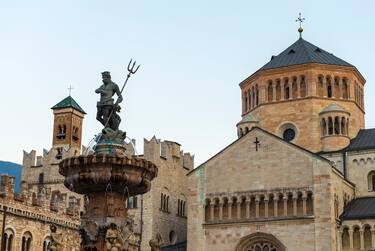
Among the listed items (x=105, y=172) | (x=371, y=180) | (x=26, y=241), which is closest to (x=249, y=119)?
(x=371, y=180)

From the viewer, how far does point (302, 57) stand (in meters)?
56.2

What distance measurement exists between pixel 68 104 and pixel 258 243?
27.7 m

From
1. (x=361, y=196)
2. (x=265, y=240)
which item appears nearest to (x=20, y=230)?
(x=265, y=240)

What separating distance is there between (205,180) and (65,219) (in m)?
10.5

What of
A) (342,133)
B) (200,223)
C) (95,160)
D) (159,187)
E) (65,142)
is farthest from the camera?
(65,142)

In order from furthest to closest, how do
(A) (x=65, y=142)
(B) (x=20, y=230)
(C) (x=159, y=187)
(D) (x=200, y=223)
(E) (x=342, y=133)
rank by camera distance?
(A) (x=65, y=142) < (C) (x=159, y=187) < (E) (x=342, y=133) < (D) (x=200, y=223) < (B) (x=20, y=230)

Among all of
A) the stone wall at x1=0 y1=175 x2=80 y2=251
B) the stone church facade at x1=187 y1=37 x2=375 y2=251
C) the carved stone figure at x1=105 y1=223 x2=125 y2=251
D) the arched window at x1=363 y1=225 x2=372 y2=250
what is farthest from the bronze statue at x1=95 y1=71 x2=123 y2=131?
the arched window at x1=363 y1=225 x2=372 y2=250

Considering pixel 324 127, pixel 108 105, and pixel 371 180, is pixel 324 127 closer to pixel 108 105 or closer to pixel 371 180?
pixel 371 180

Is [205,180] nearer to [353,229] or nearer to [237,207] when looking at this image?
[237,207]

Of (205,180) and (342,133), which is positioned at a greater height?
(342,133)

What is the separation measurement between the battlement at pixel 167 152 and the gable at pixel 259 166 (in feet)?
25.7

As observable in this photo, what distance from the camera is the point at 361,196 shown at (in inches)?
1969

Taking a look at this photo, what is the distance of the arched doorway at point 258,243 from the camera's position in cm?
4538

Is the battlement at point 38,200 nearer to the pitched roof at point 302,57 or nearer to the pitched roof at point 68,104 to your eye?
the pitched roof at point 68,104
